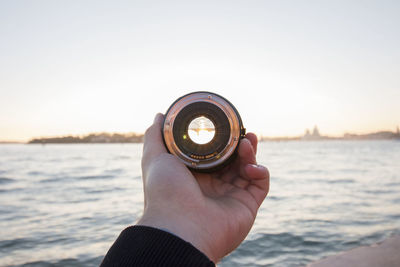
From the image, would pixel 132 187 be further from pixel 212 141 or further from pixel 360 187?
pixel 212 141

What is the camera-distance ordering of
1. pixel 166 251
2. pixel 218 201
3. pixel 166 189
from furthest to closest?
pixel 218 201, pixel 166 189, pixel 166 251

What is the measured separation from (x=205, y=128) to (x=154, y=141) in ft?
0.98

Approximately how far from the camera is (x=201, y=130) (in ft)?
6.15

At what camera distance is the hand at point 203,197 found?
4.63 feet

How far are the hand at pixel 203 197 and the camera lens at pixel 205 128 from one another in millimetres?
76

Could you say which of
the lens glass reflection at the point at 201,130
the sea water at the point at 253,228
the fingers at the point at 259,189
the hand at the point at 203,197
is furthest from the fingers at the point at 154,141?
the sea water at the point at 253,228

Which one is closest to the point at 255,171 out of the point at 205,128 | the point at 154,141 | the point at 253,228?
the point at 205,128

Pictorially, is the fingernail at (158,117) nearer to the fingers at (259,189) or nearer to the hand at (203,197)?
the hand at (203,197)

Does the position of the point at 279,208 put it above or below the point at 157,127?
below

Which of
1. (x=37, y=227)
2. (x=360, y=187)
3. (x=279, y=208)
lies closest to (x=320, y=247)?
(x=279, y=208)

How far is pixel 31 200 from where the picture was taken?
1152 cm

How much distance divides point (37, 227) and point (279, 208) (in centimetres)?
629

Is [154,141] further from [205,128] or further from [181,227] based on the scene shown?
[181,227]

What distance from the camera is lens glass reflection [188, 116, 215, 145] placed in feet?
6.14
